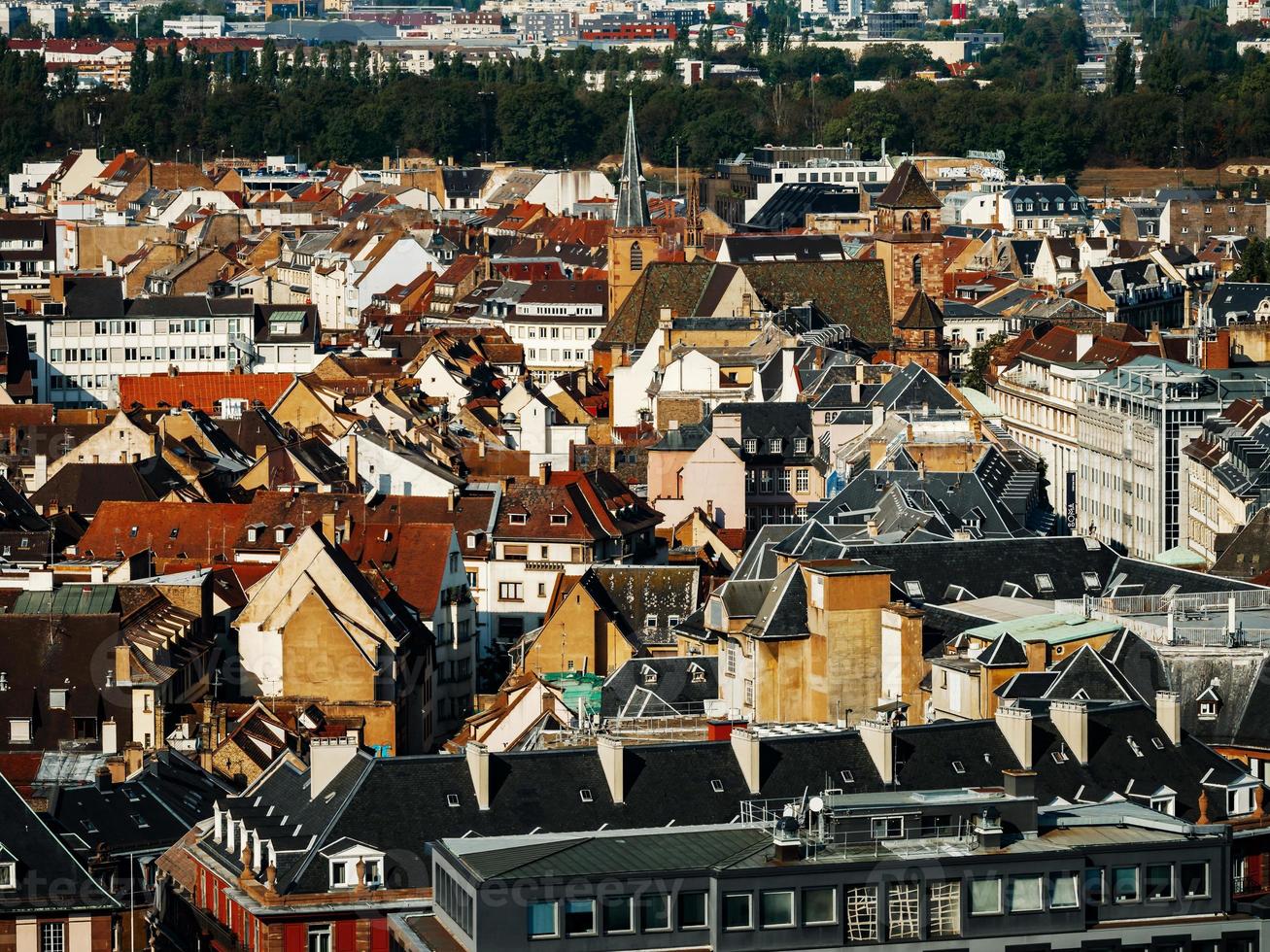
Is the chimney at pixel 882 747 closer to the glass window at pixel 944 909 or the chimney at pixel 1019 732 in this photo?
the chimney at pixel 1019 732

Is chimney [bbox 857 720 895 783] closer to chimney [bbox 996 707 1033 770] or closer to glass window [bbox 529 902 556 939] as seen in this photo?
chimney [bbox 996 707 1033 770]

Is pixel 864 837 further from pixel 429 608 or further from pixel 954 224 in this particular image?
pixel 954 224

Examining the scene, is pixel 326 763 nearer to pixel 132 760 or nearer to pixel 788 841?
pixel 788 841

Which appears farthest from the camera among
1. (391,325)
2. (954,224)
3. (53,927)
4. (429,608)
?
(954,224)

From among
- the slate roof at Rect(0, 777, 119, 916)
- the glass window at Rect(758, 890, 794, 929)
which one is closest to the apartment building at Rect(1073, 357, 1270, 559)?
the slate roof at Rect(0, 777, 119, 916)

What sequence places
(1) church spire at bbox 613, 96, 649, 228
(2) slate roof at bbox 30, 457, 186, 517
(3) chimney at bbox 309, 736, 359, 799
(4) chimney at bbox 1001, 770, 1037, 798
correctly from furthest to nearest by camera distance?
(1) church spire at bbox 613, 96, 649, 228 → (2) slate roof at bbox 30, 457, 186, 517 → (3) chimney at bbox 309, 736, 359, 799 → (4) chimney at bbox 1001, 770, 1037, 798

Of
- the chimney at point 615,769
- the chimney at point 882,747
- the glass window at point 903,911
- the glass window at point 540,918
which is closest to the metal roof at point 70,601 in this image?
the chimney at point 615,769

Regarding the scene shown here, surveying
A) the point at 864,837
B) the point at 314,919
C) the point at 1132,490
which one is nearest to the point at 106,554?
the point at 1132,490
